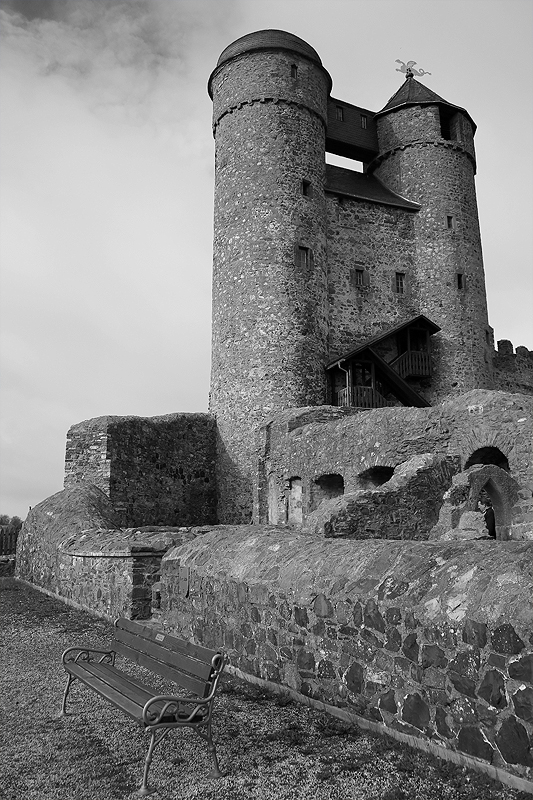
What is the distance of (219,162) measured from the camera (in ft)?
80.2

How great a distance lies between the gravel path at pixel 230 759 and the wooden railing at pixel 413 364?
19662 mm

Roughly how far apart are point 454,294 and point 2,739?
24240 mm

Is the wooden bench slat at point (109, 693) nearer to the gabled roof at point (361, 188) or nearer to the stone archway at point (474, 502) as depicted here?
the stone archway at point (474, 502)

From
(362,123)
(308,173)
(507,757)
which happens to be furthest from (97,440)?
(362,123)

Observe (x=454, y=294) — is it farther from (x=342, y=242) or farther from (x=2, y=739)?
(x=2, y=739)

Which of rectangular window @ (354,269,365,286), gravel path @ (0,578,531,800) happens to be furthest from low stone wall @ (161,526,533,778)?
rectangular window @ (354,269,365,286)

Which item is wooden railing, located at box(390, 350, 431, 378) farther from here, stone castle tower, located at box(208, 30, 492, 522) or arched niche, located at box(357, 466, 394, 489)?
arched niche, located at box(357, 466, 394, 489)

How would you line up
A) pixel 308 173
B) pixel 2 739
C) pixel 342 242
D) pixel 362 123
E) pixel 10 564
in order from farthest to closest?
pixel 362 123
pixel 342 242
pixel 308 173
pixel 10 564
pixel 2 739

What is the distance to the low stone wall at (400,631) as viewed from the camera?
340cm

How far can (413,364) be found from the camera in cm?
2416

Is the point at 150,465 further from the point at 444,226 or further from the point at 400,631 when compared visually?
the point at 400,631

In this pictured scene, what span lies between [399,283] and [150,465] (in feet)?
42.6

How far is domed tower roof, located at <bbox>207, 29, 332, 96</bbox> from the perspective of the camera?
78.3 feet

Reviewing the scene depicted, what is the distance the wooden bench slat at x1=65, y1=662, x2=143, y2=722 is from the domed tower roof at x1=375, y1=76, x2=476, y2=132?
27.9 meters
